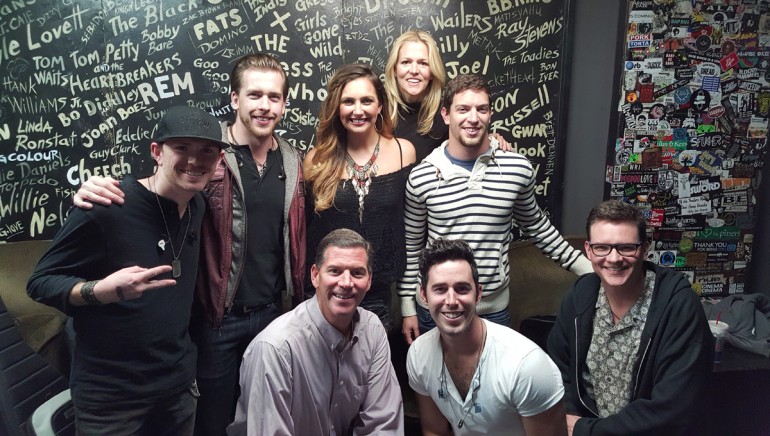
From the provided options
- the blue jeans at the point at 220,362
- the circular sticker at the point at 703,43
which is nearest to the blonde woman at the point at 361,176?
the blue jeans at the point at 220,362

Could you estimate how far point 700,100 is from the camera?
3.32m

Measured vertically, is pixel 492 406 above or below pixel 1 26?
below

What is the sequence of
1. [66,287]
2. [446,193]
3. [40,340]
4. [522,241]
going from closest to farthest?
[66,287], [446,193], [40,340], [522,241]

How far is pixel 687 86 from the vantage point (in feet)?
10.8

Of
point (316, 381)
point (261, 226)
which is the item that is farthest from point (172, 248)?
point (316, 381)

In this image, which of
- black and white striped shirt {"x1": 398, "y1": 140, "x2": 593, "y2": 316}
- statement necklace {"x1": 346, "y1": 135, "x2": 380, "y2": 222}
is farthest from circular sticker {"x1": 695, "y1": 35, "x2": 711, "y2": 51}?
statement necklace {"x1": 346, "y1": 135, "x2": 380, "y2": 222}

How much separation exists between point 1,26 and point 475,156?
2.67 metres

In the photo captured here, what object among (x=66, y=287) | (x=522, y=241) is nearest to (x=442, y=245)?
(x=66, y=287)

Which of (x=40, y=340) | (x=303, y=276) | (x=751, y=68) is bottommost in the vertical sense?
(x=40, y=340)

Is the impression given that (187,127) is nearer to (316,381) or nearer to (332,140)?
(332,140)

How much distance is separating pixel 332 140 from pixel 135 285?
3.15 ft

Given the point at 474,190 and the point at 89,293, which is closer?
the point at 89,293

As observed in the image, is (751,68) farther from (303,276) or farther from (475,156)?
(303,276)

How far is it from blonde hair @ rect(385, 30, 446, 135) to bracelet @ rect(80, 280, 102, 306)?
1.36 metres
